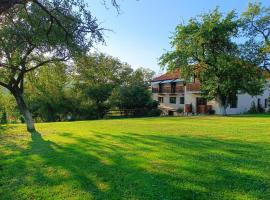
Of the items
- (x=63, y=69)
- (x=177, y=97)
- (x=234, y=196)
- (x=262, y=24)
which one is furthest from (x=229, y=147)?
(x=177, y=97)

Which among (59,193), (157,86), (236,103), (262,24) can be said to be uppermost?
(262,24)

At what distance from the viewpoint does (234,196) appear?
215 inches

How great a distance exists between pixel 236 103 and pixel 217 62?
445 inches

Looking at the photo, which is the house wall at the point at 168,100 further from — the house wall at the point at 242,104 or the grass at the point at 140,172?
the grass at the point at 140,172

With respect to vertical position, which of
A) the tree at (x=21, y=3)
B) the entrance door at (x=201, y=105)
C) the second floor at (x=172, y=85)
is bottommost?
the entrance door at (x=201, y=105)

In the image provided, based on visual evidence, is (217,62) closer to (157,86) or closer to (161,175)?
(157,86)

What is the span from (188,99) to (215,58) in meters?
13.3

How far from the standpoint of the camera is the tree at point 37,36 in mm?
10453

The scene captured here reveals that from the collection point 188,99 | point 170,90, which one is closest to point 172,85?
point 170,90

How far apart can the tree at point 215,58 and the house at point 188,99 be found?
2.88 meters

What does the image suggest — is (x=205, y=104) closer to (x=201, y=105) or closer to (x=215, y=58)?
(x=201, y=105)

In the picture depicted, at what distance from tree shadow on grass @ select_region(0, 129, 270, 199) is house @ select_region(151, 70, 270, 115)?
3009 centimetres

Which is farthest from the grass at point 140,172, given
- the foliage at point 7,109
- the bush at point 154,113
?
the bush at point 154,113

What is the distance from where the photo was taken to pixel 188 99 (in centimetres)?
4709
